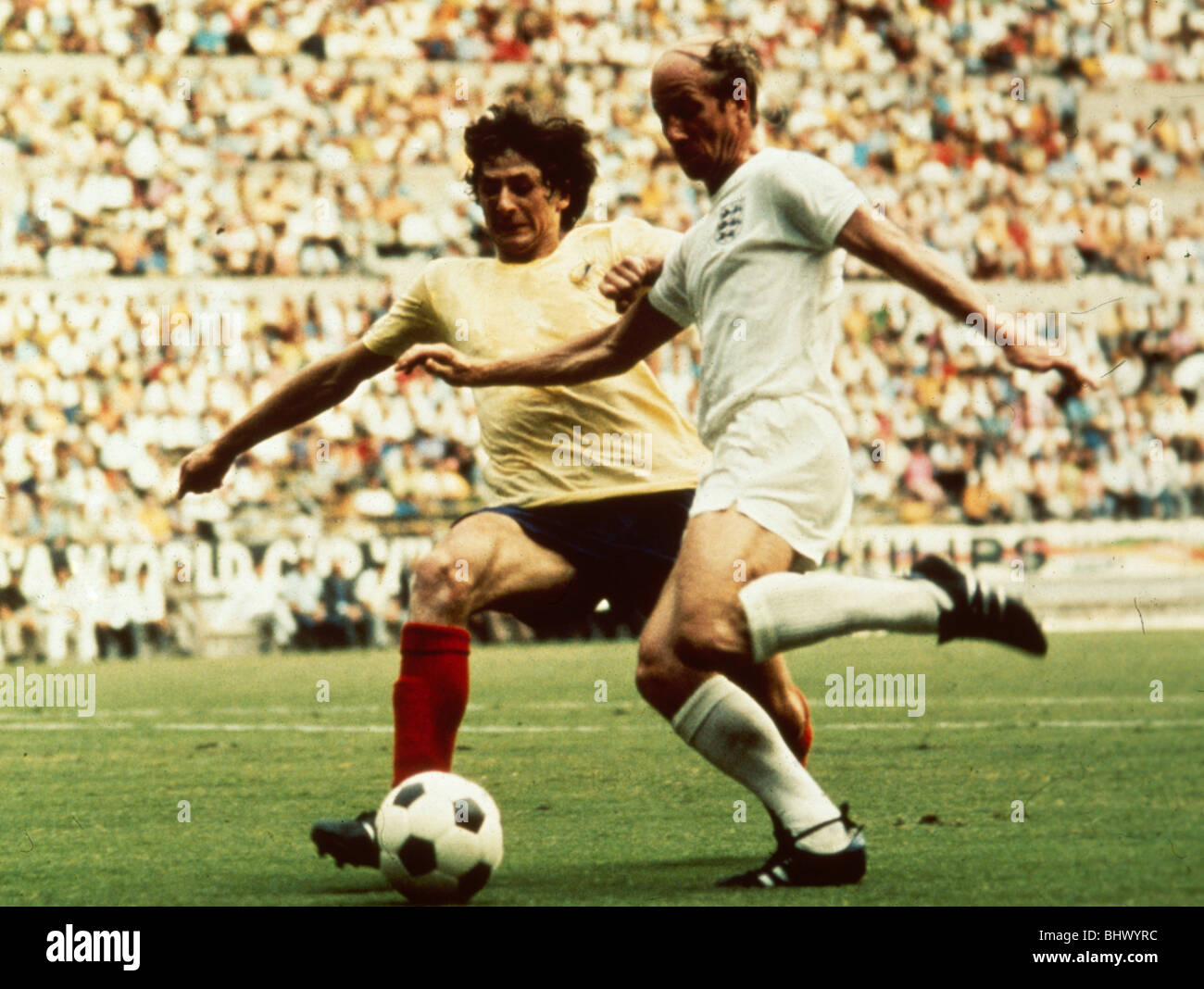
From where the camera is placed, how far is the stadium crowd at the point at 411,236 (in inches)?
663

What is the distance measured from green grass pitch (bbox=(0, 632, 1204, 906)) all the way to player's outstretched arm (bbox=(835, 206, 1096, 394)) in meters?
1.15

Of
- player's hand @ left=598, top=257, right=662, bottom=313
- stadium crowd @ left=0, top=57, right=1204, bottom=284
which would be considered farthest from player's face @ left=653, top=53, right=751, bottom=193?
stadium crowd @ left=0, top=57, right=1204, bottom=284

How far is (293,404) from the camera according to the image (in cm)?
554

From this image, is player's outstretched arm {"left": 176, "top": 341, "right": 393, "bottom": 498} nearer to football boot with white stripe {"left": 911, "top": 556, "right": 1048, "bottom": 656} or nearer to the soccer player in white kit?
the soccer player in white kit

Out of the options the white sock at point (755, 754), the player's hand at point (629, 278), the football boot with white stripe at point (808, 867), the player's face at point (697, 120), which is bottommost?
the football boot with white stripe at point (808, 867)

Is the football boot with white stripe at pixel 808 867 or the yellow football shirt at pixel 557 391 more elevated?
the yellow football shirt at pixel 557 391

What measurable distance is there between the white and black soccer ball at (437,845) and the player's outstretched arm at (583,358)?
3.34ft

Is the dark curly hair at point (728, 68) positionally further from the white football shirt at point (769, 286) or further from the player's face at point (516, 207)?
the player's face at point (516, 207)

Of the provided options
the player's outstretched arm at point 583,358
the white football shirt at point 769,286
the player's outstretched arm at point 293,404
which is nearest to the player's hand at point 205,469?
the player's outstretched arm at point 293,404

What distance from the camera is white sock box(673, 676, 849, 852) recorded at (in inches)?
178

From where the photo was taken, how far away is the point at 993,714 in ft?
31.5

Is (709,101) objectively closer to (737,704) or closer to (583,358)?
(583,358)

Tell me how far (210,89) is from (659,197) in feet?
15.9
